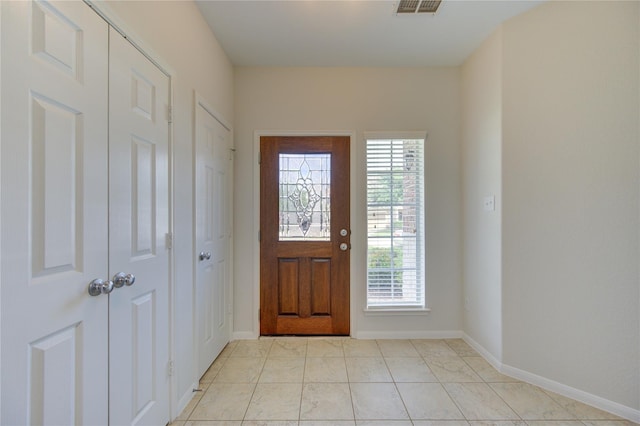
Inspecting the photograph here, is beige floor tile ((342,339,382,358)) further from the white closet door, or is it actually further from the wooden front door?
the white closet door

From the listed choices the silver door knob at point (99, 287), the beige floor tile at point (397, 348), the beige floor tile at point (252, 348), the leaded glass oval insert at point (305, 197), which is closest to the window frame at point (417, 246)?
the beige floor tile at point (397, 348)

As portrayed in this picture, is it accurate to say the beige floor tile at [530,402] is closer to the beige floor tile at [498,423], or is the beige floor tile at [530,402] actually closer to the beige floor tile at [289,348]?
the beige floor tile at [498,423]

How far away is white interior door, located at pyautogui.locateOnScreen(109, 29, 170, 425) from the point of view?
1.26 metres

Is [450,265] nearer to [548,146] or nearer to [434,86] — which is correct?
[548,146]

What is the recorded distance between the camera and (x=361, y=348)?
2.65 meters

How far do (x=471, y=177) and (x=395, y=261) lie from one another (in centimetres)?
106

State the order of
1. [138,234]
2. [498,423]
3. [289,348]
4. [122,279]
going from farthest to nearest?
1. [289,348]
2. [498,423]
3. [138,234]
4. [122,279]

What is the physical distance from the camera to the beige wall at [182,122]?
1.63 metres

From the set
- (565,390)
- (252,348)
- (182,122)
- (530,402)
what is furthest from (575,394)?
(182,122)

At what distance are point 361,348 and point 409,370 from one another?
491 millimetres

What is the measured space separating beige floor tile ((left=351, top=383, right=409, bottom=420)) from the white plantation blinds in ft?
2.95

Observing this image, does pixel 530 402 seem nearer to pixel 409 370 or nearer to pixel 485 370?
pixel 485 370

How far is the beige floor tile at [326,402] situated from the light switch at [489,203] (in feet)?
5.82

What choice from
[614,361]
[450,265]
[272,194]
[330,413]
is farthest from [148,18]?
[614,361]
